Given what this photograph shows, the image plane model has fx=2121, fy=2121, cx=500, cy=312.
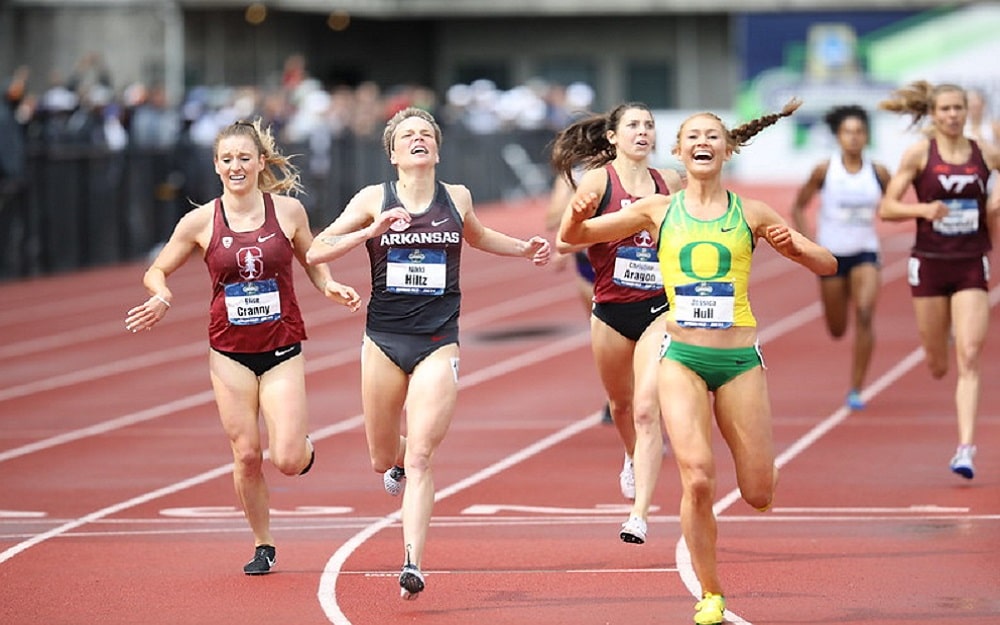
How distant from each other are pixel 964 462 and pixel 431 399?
13.1 ft

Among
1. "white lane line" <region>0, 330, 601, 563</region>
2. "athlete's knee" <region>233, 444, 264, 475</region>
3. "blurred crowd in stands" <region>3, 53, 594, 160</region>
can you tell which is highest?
"blurred crowd in stands" <region>3, 53, 594, 160</region>

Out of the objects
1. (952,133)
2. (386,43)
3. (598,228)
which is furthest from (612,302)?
(386,43)

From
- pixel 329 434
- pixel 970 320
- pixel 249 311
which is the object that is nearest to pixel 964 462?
pixel 970 320

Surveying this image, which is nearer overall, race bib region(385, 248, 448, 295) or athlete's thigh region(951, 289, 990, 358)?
race bib region(385, 248, 448, 295)

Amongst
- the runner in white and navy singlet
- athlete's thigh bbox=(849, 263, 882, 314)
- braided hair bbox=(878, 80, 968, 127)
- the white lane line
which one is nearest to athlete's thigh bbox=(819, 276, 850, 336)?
the runner in white and navy singlet

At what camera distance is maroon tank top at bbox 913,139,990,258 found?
12.1 m

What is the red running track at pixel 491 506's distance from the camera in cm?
879

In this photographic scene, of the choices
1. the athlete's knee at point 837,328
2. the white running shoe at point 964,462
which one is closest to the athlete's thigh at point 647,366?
the white running shoe at point 964,462

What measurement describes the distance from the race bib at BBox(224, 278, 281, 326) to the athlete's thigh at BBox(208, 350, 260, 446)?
0.65ft

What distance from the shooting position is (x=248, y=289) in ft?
30.4

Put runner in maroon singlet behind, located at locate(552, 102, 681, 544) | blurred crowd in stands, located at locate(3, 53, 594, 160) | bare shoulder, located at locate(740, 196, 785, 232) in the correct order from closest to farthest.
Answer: bare shoulder, located at locate(740, 196, 785, 232), runner in maroon singlet behind, located at locate(552, 102, 681, 544), blurred crowd in stands, located at locate(3, 53, 594, 160)

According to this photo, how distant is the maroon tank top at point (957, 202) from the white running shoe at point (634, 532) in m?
3.66

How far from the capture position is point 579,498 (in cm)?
1172

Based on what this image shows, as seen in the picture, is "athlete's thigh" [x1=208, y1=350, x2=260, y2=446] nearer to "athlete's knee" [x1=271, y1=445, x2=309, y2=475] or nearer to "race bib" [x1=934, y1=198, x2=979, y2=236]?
"athlete's knee" [x1=271, y1=445, x2=309, y2=475]
